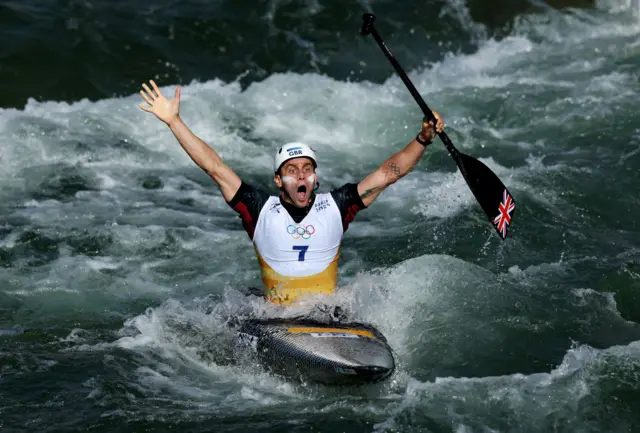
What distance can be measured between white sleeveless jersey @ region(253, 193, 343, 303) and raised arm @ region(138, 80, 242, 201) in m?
0.33

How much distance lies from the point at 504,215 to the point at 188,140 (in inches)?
94.7

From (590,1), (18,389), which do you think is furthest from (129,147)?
(590,1)

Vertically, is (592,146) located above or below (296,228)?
above

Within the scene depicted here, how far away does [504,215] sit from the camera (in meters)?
7.36

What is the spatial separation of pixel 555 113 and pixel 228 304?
635 centimetres

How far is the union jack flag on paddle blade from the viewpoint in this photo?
24.0 feet

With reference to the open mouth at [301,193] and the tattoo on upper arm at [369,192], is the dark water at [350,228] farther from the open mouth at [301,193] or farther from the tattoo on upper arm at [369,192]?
the open mouth at [301,193]

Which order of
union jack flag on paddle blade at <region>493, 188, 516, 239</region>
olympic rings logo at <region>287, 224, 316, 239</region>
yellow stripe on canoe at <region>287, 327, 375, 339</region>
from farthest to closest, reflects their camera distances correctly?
union jack flag on paddle blade at <region>493, 188, 516, 239</region> < olympic rings logo at <region>287, 224, 316, 239</region> < yellow stripe on canoe at <region>287, 327, 375, 339</region>

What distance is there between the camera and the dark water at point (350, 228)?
20.8 ft

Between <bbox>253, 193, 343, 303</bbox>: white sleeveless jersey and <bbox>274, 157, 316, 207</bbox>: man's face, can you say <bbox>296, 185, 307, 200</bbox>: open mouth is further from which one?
<bbox>253, 193, 343, 303</bbox>: white sleeveless jersey

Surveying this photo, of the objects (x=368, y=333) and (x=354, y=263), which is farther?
(x=354, y=263)

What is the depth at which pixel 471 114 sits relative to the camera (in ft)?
40.2

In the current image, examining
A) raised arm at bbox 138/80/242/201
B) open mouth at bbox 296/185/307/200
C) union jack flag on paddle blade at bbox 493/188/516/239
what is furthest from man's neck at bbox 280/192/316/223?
union jack flag on paddle blade at bbox 493/188/516/239

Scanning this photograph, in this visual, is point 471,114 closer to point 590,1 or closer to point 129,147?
point 129,147
